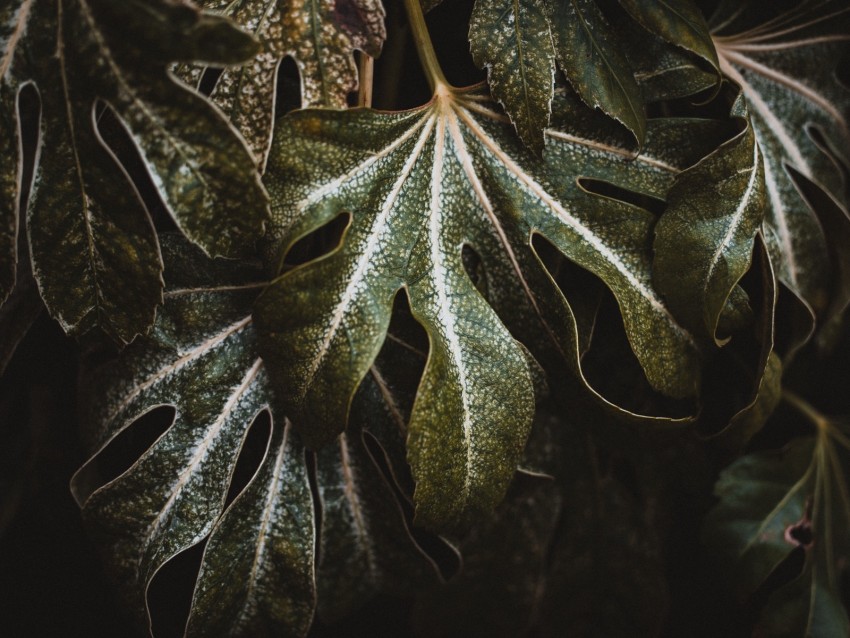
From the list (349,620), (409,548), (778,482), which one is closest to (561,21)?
(409,548)

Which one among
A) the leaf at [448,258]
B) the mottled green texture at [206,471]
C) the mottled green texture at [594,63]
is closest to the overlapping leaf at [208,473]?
Result: the mottled green texture at [206,471]

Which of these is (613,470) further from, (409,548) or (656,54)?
(656,54)

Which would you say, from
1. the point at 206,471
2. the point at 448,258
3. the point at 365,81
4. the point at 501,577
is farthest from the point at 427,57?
the point at 501,577

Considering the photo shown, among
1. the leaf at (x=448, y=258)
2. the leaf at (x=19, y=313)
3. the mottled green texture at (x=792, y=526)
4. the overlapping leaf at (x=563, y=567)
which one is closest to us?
the leaf at (x=448, y=258)

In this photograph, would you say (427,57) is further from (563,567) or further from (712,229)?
(563,567)

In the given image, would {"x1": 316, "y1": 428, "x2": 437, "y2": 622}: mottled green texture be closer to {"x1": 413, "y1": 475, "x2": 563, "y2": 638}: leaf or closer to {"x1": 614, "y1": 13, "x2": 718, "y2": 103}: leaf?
{"x1": 413, "y1": 475, "x2": 563, "y2": 638}: leaf

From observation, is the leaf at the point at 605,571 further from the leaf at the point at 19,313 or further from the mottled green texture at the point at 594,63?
the leaf at the point at 19,313
